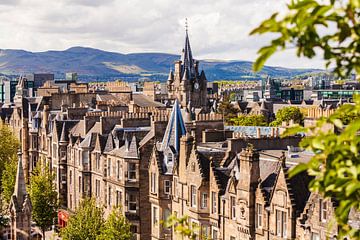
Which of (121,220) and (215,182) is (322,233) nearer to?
(215,182)

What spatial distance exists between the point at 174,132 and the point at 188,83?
12762 cm

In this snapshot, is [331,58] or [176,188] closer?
[331,58]

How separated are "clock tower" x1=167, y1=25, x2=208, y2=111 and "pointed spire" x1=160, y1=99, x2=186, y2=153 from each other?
120141 mm

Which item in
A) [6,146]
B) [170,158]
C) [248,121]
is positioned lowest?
[6,146]

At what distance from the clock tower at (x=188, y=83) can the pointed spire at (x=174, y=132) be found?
120141mm

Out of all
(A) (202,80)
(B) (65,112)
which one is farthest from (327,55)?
(A) (202,80)

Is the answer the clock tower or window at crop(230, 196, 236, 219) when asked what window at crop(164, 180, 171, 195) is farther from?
the clock tower

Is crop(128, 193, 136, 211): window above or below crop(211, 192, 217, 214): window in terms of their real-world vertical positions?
below

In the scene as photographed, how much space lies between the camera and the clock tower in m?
177

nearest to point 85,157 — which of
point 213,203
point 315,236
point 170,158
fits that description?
point 170,158

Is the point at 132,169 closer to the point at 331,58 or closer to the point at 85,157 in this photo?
the point at 85,157

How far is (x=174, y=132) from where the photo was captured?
2039 inches

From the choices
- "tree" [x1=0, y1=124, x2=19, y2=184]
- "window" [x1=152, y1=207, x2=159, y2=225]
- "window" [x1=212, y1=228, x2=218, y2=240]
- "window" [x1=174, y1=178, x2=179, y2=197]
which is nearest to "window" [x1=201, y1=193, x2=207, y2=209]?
"window" [x1=212, y1=228, x2=218, y2=240]

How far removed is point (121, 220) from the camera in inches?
1882
